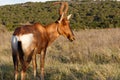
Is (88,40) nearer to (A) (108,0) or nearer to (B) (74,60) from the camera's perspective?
(B) (74,60)

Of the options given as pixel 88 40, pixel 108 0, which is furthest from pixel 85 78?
pixel 108 0

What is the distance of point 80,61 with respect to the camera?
12.6 metres

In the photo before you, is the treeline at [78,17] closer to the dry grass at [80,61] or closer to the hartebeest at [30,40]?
the dry grass at [80,61]

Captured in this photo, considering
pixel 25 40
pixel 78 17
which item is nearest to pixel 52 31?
pixel 25 40

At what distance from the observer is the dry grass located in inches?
384

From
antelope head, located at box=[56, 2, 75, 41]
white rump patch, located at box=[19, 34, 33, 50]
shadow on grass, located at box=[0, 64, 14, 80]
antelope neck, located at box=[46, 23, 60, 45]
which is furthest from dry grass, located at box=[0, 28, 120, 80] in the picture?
white rump patch, located at box=[19, 34, 33, 50]

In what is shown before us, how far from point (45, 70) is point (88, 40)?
636cm

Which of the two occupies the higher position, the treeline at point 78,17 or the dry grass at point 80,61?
the dry grass at point 80,61

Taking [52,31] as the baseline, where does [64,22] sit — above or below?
above

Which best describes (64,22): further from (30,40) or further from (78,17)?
(78,17)

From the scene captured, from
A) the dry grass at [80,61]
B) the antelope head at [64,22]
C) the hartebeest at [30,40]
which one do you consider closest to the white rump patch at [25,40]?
the hartebeest at [30,40]

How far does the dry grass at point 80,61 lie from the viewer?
32.0 ft

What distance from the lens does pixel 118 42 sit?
591 inches

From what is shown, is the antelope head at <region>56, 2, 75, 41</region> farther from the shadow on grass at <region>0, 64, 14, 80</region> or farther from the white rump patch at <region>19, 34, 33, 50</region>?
the shadow on grass at <region>0, 64, 14, 80</region>
